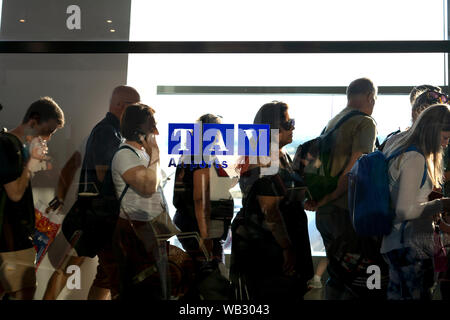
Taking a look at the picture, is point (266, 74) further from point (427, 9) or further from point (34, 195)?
point (34, 195)

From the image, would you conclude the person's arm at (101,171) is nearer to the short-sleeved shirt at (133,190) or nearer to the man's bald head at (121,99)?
the short-sleeved shirt at (133,190)

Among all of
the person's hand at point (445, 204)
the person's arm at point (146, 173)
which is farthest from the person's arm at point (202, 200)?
the person's hand at point (445, 204)

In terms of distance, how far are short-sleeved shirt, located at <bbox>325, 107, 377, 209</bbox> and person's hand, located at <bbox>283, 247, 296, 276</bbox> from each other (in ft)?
1.35

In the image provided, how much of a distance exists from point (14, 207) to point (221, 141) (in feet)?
4.44

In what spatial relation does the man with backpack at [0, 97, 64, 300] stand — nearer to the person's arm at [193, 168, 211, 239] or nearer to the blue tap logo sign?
the blue tap logo sign

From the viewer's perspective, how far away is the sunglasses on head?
2854 millimetres

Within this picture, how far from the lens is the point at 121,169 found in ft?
9.52

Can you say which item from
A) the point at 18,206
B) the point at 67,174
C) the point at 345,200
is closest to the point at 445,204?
the point at 345,200

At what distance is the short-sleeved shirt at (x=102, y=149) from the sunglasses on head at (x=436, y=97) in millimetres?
1906

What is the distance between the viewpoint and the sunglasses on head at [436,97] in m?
2.85

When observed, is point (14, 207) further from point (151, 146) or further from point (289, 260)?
point (289, 260)

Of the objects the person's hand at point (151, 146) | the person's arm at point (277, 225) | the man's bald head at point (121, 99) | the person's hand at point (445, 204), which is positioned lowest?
the person's arm at point (277, 225)

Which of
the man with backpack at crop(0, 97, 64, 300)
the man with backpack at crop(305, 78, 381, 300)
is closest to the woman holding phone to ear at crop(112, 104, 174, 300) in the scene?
the man with backpack at crop(0, 97, 64, 300)
